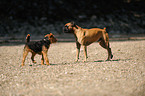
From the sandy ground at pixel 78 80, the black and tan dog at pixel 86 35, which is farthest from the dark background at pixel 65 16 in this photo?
the sandy ground at pixel 78 80

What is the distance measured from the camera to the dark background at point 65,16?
1992 centimetres

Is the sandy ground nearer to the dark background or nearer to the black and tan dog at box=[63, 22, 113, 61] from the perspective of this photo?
the black and tan dog at box=[63, 22, 113, 61]

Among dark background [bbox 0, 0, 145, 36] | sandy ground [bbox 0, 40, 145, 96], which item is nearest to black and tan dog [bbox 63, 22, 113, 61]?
sandy ground [bbox 0, 40, 145, 96]

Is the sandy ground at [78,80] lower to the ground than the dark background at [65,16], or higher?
lower

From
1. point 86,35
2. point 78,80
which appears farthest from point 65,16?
point 78,80

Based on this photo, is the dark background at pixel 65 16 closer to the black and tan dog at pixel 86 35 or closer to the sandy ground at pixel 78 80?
the black and tan dog at pixel 86 35

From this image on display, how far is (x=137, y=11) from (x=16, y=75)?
23.2 metres

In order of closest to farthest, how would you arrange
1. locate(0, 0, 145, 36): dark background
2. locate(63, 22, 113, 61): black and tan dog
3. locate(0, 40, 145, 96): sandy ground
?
locate(0, 40, 145, 96): sandy ground → locate(63, 22, 113, 61): black and tan dog → locate(0, 0, 145, 36): dark background

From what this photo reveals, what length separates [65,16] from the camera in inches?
894

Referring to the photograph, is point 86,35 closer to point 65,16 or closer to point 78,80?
point 78,80

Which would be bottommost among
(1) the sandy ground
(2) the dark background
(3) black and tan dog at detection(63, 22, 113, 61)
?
(1) the sandy ground

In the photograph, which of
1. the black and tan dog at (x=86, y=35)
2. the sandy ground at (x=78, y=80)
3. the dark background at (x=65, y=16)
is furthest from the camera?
the dark background at (x=65, y=16)

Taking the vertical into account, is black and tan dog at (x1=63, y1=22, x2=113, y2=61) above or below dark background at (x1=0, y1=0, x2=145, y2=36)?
below

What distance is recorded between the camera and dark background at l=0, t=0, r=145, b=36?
65.4 feet
